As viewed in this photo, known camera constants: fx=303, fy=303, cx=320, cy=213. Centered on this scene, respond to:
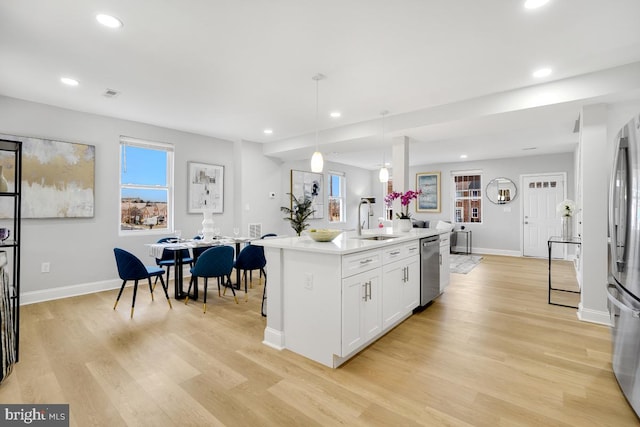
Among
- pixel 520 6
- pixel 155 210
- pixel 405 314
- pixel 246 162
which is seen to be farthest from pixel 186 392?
pixel 246 162

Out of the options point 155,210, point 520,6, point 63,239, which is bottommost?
point 63,239

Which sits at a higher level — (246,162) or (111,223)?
(246,162)

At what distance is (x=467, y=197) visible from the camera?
8531 millimetres

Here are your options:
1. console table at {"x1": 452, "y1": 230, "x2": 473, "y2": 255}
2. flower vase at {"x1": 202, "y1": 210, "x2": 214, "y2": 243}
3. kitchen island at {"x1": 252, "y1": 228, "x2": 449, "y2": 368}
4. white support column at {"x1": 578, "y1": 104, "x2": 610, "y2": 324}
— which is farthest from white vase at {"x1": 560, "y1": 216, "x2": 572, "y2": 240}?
flower vase at {"x1": 202, "y1": 210, "x2": 214, "y2": 243}

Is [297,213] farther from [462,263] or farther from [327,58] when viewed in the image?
[327,58]

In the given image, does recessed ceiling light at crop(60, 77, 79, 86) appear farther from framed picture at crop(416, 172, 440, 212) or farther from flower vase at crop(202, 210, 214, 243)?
framed picture at crop(416, 172, 440, 212)

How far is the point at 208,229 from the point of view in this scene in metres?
4.42

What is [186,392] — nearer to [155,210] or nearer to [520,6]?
[520,6]

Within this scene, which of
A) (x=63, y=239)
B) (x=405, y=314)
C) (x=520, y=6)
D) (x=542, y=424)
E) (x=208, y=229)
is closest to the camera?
(x=542, y=424)

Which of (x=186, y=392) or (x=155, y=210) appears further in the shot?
(x=155, y=210)

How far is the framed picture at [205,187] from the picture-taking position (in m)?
5.45

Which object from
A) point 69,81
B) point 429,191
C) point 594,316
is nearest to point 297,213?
point 69,81

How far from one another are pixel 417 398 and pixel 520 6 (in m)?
2.74

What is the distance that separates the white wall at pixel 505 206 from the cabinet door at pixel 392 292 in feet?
A: 20.2
